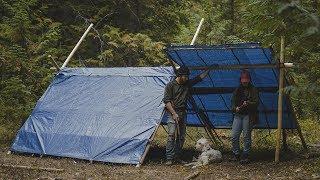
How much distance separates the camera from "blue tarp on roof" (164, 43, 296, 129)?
8734 millimetres

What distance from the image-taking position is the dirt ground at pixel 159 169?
7.80 meters

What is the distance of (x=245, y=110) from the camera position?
359 inches

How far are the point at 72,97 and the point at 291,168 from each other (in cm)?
543

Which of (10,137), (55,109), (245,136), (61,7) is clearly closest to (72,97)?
(55,109)

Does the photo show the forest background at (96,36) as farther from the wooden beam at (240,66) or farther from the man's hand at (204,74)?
the man's hand at (204,74)

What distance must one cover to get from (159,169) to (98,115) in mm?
2180

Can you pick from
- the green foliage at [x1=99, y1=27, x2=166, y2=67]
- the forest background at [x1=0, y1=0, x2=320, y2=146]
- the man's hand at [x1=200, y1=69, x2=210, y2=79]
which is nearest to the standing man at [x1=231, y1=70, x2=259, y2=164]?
the man's hand at [x1=200, y1=69, x2=210, y2=79]

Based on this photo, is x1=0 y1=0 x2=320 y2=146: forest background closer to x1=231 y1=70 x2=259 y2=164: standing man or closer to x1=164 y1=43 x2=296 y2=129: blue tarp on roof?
x1=164 y1=43 x2=296 y2=129: blue tarp on roof

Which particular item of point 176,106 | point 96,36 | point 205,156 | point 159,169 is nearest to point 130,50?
point 96,36

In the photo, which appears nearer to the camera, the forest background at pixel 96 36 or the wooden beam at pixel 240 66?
the wooden beam at pixel 240 66

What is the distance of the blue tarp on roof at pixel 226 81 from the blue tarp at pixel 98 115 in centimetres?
90

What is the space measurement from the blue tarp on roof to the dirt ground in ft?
3.51

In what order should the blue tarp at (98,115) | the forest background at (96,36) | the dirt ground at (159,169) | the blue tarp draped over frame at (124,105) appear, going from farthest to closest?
the forest background at (96,36)
the blue tarp at (98,115)
the blue tarp draped over frame at (124,105)
the dirt ground at (159,169)

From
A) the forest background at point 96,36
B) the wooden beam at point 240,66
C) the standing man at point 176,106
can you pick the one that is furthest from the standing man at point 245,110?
the forest background at point 96,36
